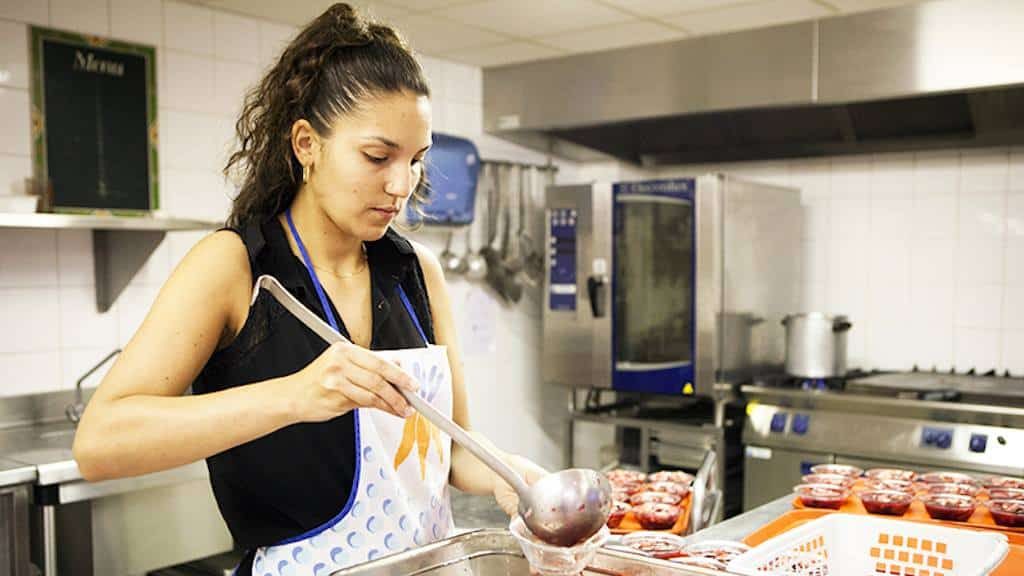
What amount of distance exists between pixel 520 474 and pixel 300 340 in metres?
0.38

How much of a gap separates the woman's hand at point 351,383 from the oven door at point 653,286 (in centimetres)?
280

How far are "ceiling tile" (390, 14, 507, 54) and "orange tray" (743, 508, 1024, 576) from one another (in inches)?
94.3

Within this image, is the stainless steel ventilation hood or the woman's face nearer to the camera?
the woman's face

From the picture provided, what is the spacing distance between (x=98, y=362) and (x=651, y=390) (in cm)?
211

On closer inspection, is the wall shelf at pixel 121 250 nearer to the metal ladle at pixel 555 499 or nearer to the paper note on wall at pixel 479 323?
Answer: the paper note on wall at pixel 479 323

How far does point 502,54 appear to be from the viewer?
13.9ft

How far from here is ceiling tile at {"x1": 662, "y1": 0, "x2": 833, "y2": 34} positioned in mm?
3385

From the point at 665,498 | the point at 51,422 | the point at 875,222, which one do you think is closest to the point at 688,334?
the point at 875,222

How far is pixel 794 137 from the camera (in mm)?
4109

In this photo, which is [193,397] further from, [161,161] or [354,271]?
[161,161]

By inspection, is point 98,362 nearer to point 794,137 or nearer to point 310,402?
point 310,402

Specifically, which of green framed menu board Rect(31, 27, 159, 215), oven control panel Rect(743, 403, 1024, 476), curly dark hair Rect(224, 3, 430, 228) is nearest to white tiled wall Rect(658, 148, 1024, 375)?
oven control panel Rect(743, 403, 1024, 476)

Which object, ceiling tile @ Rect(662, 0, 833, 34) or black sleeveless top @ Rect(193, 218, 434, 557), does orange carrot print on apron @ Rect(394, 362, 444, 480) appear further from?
ceiling tile @ Rect(662, 0, 833, 34)

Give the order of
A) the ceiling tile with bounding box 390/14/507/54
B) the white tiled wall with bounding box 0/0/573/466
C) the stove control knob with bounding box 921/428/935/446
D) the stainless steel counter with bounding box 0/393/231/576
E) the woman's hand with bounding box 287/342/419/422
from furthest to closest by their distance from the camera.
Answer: the ceiling tile with bounding box 390/14/507/54, the stove control knob with bounding box 921/428/935/446, the white tiled wall with bounding box 0/0/573/466, the stainless steel counter with bounding box 0/393/231/576, the woman's hand with bounding box 287/342/419/422
